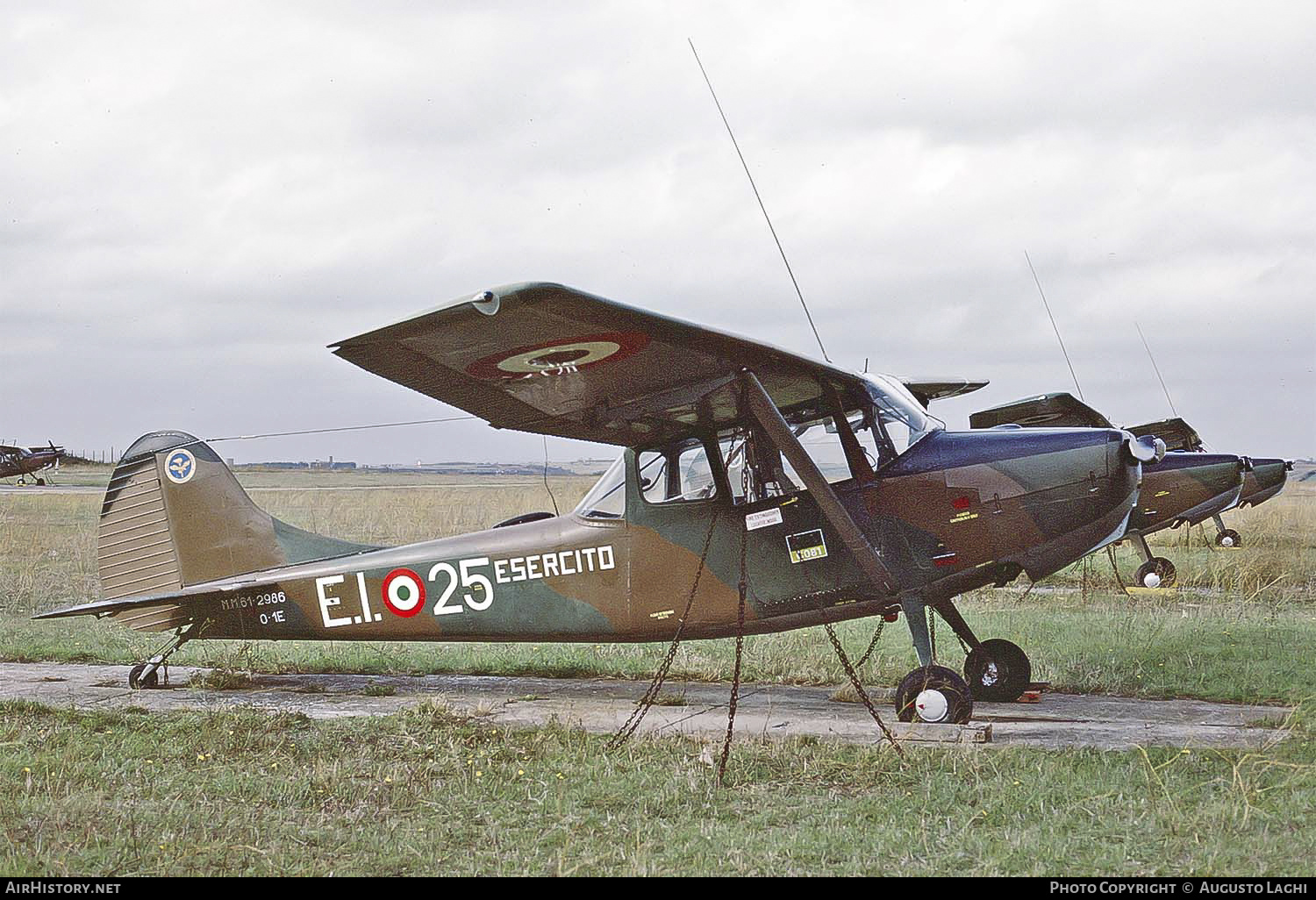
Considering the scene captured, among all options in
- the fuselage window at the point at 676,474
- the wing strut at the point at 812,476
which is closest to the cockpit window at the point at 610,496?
the fuselage window at the point at 676,474

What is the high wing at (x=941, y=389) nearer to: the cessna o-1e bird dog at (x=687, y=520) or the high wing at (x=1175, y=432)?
the cessna o-1e bird dog at (x=687, y=520)

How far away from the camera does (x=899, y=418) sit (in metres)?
8.48

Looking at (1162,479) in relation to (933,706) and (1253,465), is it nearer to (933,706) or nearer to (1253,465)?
(1253,465)

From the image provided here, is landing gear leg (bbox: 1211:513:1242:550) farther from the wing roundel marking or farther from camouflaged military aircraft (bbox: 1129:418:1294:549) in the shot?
the wing roundel marking

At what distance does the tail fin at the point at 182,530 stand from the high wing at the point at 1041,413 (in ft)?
33.3

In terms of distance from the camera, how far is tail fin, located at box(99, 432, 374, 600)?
34.7ft

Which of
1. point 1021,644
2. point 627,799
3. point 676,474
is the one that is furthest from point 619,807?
point 1021,644

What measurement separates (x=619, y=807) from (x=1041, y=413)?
1323 cm

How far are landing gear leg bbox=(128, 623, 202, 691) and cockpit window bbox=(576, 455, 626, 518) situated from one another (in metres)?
3.93

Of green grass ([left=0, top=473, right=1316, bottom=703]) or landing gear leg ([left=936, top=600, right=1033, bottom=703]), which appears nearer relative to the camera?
landing gear leg ([left=936, top=600, right=1033, bottom=703])

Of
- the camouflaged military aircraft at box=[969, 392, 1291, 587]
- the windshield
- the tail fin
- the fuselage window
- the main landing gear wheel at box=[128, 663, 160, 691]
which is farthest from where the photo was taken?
the camouflaged military aircraft at box=[969, 392, 1291, 587]

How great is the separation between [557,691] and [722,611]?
205cm

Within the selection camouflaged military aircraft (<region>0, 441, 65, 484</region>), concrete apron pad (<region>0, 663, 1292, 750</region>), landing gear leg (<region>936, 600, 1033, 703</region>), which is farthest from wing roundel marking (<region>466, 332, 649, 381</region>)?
camouflaged military aircraft (<region>0, 441, 65, 484</region>)
